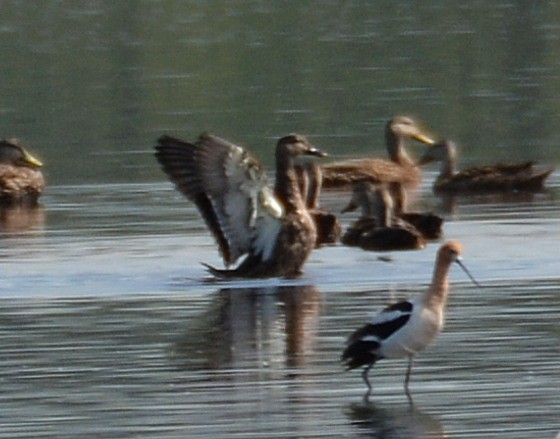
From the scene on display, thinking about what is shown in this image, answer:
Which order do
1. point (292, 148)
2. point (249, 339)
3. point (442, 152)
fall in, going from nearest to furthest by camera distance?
point (249, 339)
point (292, 148)
point (442, 152)

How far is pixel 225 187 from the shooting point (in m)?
15.5

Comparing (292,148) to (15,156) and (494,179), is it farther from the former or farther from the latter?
(15,156)

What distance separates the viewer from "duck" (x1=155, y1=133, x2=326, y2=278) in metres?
15.4

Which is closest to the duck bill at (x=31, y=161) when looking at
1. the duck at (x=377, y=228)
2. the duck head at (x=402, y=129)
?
the duck head at (x=402, y=129)

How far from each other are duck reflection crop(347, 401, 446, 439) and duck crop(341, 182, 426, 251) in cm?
624

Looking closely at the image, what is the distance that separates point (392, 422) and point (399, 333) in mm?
788

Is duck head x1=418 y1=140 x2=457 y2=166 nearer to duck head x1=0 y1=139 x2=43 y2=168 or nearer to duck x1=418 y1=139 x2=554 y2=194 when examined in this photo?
duck x1=418 y1=139 x2=554 y2=194

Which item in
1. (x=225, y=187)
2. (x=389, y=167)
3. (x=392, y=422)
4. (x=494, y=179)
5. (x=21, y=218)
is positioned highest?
(x=225, y=187)

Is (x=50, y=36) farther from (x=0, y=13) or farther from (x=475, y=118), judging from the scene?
(x=475, y=118)

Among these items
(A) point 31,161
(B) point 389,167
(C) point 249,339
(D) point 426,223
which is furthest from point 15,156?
(C) point 249,339

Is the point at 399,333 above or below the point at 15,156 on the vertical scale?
above

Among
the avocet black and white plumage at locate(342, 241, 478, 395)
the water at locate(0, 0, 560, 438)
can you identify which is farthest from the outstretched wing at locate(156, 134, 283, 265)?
the avocet black and white plumage at locate(342, 241, 478, 395)

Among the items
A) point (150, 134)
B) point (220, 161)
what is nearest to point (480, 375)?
point (220, 161)

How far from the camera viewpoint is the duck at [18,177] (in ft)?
72.0
